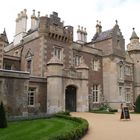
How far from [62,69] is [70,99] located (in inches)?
173

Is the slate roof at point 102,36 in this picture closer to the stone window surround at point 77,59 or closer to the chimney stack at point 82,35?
the chimney stack at point 82,35

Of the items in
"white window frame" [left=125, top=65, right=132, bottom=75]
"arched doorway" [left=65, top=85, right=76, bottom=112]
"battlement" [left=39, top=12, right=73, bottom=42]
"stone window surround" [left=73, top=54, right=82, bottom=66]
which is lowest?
"arched doorway" [left=65, top=85, right=76, bottom=112]

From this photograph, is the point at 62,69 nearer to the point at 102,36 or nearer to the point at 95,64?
the point at 95,64

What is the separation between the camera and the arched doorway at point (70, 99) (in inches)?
1040

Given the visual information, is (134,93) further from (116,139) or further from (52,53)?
(116,139)

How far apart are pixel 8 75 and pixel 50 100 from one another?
5358 mm

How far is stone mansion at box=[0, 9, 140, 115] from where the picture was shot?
Result: 2086cm

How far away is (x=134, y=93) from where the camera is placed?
37.8 m

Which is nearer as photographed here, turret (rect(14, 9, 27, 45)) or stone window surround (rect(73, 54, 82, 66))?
stone window surround (rect(73, 54, 82, 66))

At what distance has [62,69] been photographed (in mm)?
24094

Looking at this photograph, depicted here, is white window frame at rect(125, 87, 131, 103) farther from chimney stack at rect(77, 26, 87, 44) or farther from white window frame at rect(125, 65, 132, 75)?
chimney stack at rect(77, 26, 87, 44)

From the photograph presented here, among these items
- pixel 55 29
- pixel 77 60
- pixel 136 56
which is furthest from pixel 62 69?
pixel 136 56

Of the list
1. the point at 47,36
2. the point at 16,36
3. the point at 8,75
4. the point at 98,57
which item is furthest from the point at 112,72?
the point at 8,75

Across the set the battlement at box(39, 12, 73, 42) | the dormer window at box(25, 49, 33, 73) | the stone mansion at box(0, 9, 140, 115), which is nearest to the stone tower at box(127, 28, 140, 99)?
the stone mansion at box(0, 9, 140, 115)
